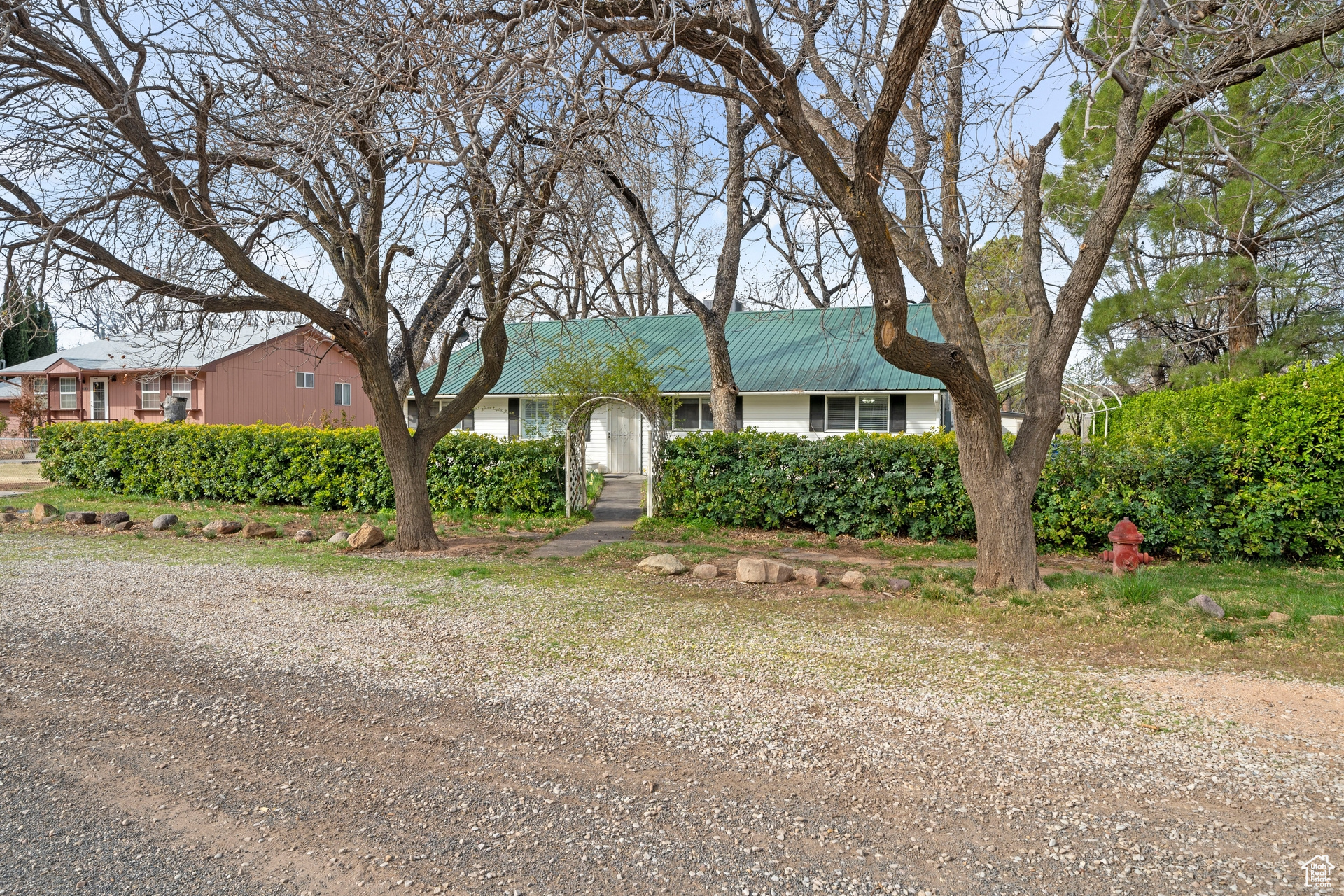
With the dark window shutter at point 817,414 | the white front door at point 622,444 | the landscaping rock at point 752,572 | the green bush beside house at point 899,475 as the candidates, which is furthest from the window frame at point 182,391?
the landscaping rock at point 752,572

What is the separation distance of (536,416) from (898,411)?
9.53m

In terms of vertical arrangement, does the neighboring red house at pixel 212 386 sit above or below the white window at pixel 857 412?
above

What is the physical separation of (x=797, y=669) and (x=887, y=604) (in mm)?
2340

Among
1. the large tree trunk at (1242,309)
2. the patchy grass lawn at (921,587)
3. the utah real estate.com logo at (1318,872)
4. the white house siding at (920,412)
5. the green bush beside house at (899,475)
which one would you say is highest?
the large tree trunk at (1242,309)

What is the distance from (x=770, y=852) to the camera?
Answer: 3.03m

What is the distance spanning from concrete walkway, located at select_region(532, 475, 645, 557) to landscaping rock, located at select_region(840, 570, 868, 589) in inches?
143

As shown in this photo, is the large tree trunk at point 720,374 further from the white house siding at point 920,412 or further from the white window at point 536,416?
the white window at point 536,416

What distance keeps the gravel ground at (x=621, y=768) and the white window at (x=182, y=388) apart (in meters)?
26.2

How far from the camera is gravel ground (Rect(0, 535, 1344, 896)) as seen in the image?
2926mm

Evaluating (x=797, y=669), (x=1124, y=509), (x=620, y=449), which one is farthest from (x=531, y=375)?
(x=797, y=669)

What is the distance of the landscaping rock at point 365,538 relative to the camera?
10.6 metres

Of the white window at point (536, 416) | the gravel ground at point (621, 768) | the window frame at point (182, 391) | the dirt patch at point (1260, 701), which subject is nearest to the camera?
the gravel ground at point (621, 768)

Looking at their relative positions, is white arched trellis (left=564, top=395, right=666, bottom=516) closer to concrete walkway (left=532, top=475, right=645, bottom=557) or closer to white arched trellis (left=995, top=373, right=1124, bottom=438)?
concrete walkway (left=532, top=475, right=645, bottom=557)

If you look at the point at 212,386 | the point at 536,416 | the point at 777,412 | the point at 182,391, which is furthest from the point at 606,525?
the point at 182,391
